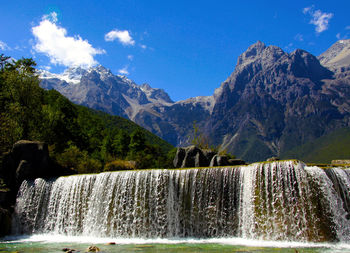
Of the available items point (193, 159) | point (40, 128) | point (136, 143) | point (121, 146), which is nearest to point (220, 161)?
point (193, 159)

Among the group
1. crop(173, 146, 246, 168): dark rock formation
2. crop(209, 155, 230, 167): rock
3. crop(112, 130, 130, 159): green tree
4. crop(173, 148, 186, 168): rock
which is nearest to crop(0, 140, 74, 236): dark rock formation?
crop(173, 148, 186, 168): rock

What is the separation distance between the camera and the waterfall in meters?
19.4

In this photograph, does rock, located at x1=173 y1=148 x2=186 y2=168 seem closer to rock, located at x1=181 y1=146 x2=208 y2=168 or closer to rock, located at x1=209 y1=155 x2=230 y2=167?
rock, located at x1=181 y1=146 x2=208 y2=168

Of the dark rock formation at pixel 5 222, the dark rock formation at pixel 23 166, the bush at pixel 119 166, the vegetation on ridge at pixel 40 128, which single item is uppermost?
the vegetation on ridge at pixel 40 128

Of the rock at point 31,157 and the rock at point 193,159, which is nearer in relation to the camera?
the rock at point 31,157

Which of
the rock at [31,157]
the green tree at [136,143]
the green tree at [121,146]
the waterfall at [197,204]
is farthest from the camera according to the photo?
the green tree at [121,146]

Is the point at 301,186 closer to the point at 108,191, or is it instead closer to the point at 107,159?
the point at 108,191

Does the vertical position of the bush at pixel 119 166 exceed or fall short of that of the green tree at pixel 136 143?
it falls short

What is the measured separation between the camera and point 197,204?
23.4 metres

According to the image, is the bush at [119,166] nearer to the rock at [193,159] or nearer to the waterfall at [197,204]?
the rock at [193,159]

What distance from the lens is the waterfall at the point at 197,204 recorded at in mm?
19406

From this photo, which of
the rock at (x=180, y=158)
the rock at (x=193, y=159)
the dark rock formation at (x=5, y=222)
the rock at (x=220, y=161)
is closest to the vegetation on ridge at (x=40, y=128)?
the dark rock formation at (x=5, y=222)

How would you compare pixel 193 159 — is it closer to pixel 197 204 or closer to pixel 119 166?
pixel 197 204

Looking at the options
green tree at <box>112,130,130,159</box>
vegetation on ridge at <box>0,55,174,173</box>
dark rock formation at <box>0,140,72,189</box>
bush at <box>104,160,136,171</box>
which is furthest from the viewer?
green tree at <box>112,130,130,159</box>
